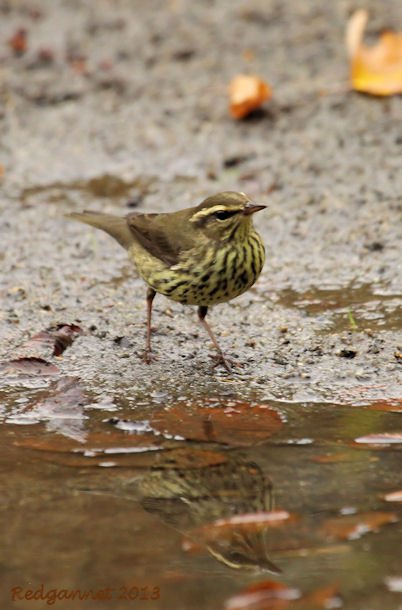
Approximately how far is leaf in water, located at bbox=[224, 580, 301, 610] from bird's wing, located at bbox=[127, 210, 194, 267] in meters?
2.73

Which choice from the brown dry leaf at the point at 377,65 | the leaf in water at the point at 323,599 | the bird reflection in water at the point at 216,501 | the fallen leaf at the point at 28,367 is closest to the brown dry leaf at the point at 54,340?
the fallen leaf at the point at 28,367

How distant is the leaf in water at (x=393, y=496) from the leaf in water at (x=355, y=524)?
13 cm

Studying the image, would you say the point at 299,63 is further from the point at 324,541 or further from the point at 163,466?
the point at 324,541

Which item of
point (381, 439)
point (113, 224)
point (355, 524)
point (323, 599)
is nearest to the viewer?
point (323, 599)

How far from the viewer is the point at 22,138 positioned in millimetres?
11062

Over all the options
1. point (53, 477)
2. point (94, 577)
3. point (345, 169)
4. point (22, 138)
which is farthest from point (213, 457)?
point (22, 138)

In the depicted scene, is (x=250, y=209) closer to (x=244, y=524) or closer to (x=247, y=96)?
(x=244, y=524)

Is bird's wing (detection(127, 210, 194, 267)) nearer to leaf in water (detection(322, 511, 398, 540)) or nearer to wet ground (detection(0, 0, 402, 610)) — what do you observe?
wet ground (detection(0, 0, 402, 610))

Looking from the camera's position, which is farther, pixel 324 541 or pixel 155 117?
pixel 155 117

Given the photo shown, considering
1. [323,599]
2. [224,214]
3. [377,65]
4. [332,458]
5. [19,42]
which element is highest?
[19,42]

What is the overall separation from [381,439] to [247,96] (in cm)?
568

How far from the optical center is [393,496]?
5.12 m

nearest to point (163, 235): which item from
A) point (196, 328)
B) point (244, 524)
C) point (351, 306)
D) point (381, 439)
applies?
point (196, 328)

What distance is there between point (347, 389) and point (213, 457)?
1.13 meters
